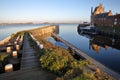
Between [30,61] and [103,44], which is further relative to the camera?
[103,44]

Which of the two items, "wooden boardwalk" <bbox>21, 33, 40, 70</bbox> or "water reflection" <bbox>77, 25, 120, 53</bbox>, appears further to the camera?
"water reflection" <bbox>77, 25, 120, 53</bbox>

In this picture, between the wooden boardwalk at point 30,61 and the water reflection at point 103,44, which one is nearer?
the wooden boardwalk at point 30,61

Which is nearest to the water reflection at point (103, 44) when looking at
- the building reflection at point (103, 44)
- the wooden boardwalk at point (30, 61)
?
the building reflection at point (103, 44)

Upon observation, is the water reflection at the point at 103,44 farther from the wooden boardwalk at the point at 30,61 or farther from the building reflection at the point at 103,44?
the wooden boardwalk at the point at 30,61

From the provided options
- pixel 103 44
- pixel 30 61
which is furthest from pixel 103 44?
pixel 30 61

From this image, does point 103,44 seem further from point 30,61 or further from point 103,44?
point 30,61

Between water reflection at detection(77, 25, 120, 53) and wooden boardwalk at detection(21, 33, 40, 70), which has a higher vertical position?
wooden boardwalk at detection(21, 33, 40, 70)

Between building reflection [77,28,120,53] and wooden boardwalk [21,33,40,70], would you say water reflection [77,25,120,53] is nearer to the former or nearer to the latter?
building reflection [77,28,120,53]

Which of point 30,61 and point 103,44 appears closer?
point 30,61

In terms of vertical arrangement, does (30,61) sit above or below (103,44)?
above

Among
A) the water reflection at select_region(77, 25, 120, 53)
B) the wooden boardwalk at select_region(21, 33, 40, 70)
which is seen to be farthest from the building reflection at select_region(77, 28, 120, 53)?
the wooden boardwalk at select_region(21, 33, 40, 70)

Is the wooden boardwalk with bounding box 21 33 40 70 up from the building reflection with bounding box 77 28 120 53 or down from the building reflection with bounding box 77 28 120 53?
up

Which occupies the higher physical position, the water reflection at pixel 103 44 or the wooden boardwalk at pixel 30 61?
the wooden boardwalk at pixel 30 61

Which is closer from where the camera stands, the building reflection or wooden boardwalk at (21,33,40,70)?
wooden boardwalk at (21,33,40,70)
